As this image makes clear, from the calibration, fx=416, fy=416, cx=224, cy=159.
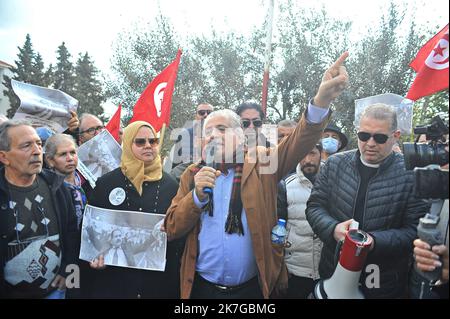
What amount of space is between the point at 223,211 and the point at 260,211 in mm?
239

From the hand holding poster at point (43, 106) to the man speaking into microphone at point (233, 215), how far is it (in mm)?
2129

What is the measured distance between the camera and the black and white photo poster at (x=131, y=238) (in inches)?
113

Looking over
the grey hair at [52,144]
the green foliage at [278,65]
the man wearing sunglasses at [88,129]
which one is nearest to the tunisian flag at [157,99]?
the man wearing sunglasses at [88,129]

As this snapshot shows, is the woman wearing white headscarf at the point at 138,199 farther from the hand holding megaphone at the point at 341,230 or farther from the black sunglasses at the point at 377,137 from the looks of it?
the black sunglasses at the point at 377,137

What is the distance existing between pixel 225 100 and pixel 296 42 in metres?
3.40

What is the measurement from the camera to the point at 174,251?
307 centimetres

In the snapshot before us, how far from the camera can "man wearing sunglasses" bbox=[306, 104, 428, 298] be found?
2601mm

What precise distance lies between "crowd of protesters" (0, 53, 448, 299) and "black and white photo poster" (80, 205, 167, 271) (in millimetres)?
35

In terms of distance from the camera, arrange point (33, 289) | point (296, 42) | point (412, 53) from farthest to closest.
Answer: point (296, 42) < point (412, 53) < point (33, 289)

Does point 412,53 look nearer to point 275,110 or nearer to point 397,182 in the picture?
point 275,110

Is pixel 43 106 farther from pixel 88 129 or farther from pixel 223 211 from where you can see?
pixel 223 211
